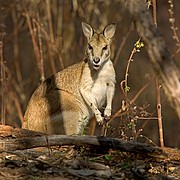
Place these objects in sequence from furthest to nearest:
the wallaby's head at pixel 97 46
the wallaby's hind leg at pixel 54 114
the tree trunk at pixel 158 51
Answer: the wallaby's hind leg at pixel 54 114, the wallaby's head at pixel 97 46, the tree trunk at pixel 158 51

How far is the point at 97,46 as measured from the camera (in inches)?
281

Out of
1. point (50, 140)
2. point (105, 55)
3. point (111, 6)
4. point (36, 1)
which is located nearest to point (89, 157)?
point (50, 140)

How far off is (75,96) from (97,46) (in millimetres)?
861

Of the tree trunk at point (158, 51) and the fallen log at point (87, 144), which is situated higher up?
the tree trunk at point (158, 51)

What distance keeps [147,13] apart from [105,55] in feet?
11.5

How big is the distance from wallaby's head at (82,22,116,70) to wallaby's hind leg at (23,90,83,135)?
2.14ft

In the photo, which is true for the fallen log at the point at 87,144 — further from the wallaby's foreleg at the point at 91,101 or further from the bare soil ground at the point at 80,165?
the wallaby's foreleg at the point at 91,101

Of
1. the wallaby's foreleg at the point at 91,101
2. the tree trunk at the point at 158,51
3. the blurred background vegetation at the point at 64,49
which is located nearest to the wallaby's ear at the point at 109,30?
the wallaby's foreleg at the point at 91,101

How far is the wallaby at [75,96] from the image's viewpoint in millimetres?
7344

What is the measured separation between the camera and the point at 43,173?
4961 mm

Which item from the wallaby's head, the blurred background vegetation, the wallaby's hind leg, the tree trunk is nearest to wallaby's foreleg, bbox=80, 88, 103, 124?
the wallaby's hind leg

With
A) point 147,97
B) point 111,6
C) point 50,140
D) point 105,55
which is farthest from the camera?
point 147,97

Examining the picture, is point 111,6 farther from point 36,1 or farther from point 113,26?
point 113,26

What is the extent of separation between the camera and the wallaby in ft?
24.1
